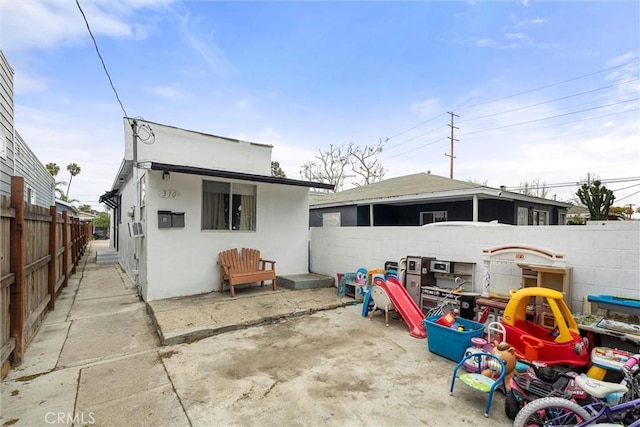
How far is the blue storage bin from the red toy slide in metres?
0.52

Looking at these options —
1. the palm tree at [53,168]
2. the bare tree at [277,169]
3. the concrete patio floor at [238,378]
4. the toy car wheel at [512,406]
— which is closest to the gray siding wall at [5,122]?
the concrete patio floor at [238,378]

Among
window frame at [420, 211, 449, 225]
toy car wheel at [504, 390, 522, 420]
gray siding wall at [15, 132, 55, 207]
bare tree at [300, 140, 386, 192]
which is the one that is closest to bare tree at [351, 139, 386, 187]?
bare tree at [300, 140, 386, 192]

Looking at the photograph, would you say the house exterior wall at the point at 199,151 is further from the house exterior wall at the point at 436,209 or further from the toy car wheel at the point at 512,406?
the toy car wheel at the point at 512,406

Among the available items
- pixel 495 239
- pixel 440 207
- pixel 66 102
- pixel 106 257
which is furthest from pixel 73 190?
pixel 495 239

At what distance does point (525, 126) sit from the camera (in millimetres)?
17281

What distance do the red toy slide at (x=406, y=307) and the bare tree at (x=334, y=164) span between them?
23.4 meters

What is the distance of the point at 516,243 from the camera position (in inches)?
164

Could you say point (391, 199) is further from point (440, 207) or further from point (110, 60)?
point (110, 60)

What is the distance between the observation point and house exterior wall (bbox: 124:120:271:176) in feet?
24.5

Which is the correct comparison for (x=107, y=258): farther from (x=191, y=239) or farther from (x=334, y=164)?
→ (x=334, y=164)

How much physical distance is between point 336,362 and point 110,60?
21.8ft

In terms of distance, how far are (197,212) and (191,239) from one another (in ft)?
1.90

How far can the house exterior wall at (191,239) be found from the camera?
5.61 m

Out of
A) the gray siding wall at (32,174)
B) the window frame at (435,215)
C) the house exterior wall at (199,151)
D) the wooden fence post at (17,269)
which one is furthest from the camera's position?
the window frame at (435,215)
